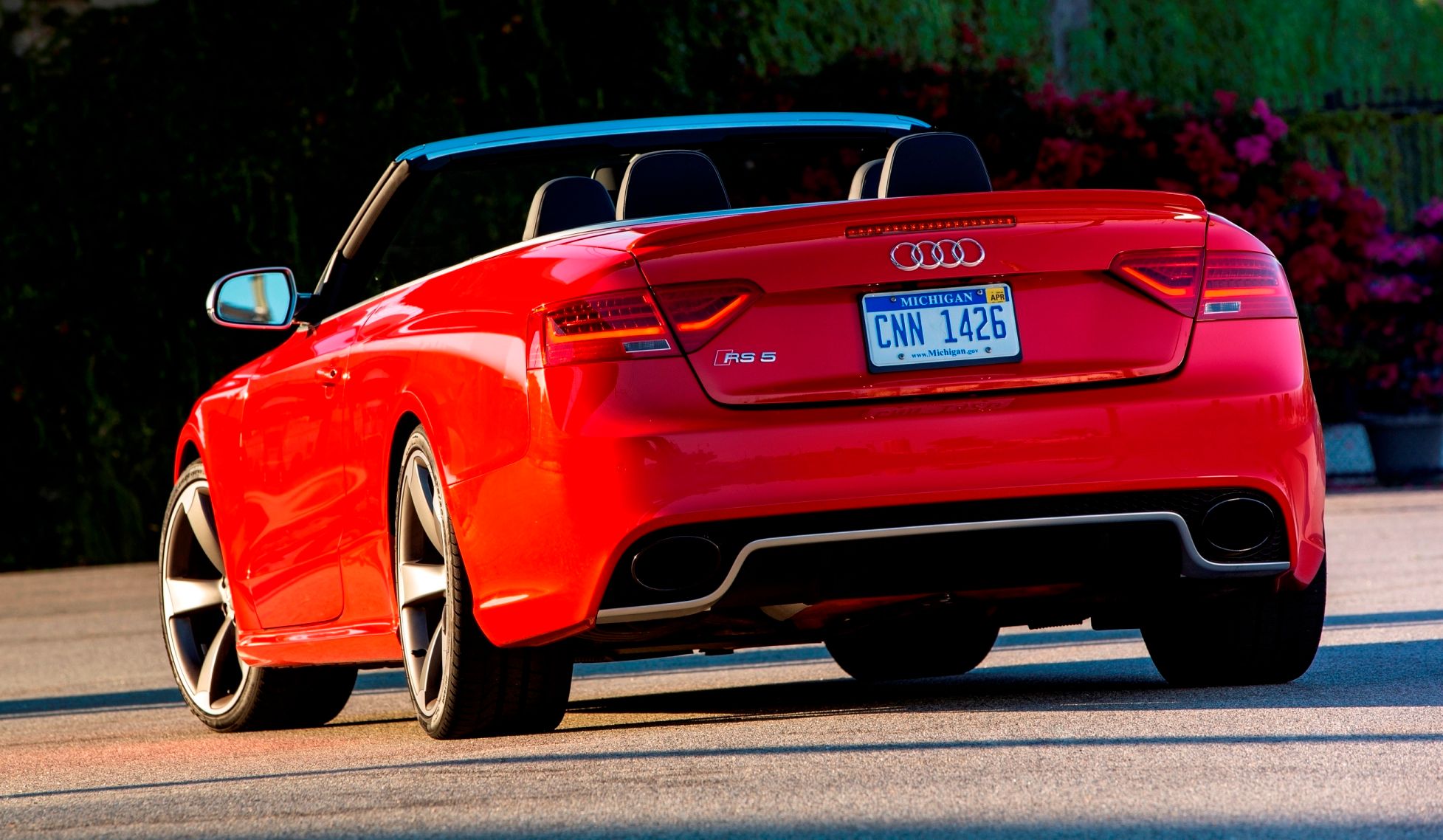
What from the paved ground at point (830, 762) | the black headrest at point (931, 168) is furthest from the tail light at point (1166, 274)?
the paved ground at point (830, 762)

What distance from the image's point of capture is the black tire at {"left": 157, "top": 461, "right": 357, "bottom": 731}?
6988 mm

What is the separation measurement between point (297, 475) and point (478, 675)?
1220 millimetres

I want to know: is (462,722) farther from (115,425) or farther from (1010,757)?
(115,425)

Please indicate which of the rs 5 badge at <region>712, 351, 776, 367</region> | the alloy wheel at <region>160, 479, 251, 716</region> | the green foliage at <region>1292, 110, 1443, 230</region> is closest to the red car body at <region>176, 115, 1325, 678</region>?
the rs 5 badge at <region>712, 351, 776, 367</region>

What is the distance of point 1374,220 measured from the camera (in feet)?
60.9

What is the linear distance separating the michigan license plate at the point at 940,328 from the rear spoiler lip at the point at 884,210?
0.18 meters

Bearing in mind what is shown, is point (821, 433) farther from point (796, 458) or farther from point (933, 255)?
point (933, 255)

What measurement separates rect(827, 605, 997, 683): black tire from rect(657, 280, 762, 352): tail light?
7.52 feet

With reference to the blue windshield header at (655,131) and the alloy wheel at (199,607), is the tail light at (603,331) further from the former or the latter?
the alloy wheel at (199,607)

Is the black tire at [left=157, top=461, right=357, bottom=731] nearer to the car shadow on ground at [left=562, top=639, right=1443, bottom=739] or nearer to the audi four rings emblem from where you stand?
the car shadow on ground at [left=562, top=639, right=1443, bottom=739]

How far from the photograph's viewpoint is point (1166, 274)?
17.7 ft

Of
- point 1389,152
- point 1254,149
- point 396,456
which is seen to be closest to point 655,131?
point 396,456

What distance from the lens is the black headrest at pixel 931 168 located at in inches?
240

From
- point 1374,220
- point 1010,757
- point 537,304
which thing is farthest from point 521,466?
point 1374,220
